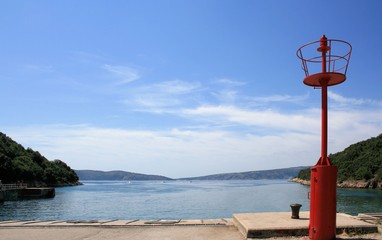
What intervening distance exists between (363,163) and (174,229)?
461ft

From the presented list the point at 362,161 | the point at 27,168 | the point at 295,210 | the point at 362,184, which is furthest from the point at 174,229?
the point at 362,161

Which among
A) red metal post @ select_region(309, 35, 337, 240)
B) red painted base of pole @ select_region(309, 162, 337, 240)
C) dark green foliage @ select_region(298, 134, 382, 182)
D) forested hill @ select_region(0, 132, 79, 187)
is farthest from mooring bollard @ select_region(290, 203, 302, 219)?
dark green foliage @ select_region(298, 134, 382, 182)

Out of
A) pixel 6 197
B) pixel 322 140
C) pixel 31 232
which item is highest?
Answer: pixel 322 140

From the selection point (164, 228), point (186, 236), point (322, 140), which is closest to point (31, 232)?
point (164, 228)

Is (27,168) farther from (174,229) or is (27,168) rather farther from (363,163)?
(363,163)

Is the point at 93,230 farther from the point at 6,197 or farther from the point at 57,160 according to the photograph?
the point at 57,160

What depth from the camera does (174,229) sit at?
13.2 metres

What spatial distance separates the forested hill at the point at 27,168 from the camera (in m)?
106

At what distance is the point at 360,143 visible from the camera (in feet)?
535

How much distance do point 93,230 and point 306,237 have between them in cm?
741

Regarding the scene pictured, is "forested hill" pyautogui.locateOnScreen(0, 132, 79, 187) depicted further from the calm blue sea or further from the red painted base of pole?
the red painted base of pole

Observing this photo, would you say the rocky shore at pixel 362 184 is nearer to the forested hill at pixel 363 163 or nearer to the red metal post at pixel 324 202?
the forested hill at pixel 363 163

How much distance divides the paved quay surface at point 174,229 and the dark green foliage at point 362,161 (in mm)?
119388

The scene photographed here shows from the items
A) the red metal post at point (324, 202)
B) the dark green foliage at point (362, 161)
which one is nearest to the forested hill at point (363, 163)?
the dark green foliage at point (362, 161)
